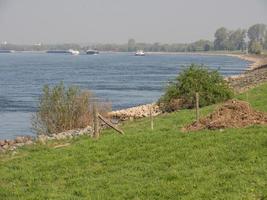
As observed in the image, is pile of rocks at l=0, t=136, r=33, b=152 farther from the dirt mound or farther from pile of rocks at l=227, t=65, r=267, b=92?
pile of rocks at l=227, t=65, r=267, b=92

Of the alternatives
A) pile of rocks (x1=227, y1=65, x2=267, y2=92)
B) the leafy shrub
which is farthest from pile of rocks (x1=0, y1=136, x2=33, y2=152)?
pile of rocks (x1=227, y1=65, x2=267, y2=92)

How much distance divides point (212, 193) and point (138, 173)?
2.37 meters

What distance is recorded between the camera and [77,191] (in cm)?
1105

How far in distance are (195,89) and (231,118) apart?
35.9 ft

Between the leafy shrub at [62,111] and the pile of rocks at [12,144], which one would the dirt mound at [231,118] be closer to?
the pile of rocks at [12,144]

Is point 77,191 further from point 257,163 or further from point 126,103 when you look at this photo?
point 126,103

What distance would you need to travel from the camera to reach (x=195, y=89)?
88.4 feet

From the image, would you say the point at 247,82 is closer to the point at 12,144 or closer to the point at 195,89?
the point at 195,89

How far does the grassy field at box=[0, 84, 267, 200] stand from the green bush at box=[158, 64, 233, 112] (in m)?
11.0


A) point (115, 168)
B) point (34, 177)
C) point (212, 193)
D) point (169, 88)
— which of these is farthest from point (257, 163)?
point (169, 88)

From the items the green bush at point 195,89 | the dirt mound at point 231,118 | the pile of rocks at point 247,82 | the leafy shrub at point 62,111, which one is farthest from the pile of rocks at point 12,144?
the pile of rocks at point 247,82

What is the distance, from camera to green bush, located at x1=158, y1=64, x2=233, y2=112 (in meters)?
27.1

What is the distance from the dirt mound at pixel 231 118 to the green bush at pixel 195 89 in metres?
10.0

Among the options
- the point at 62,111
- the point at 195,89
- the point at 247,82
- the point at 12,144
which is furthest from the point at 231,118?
the point at 247,82
